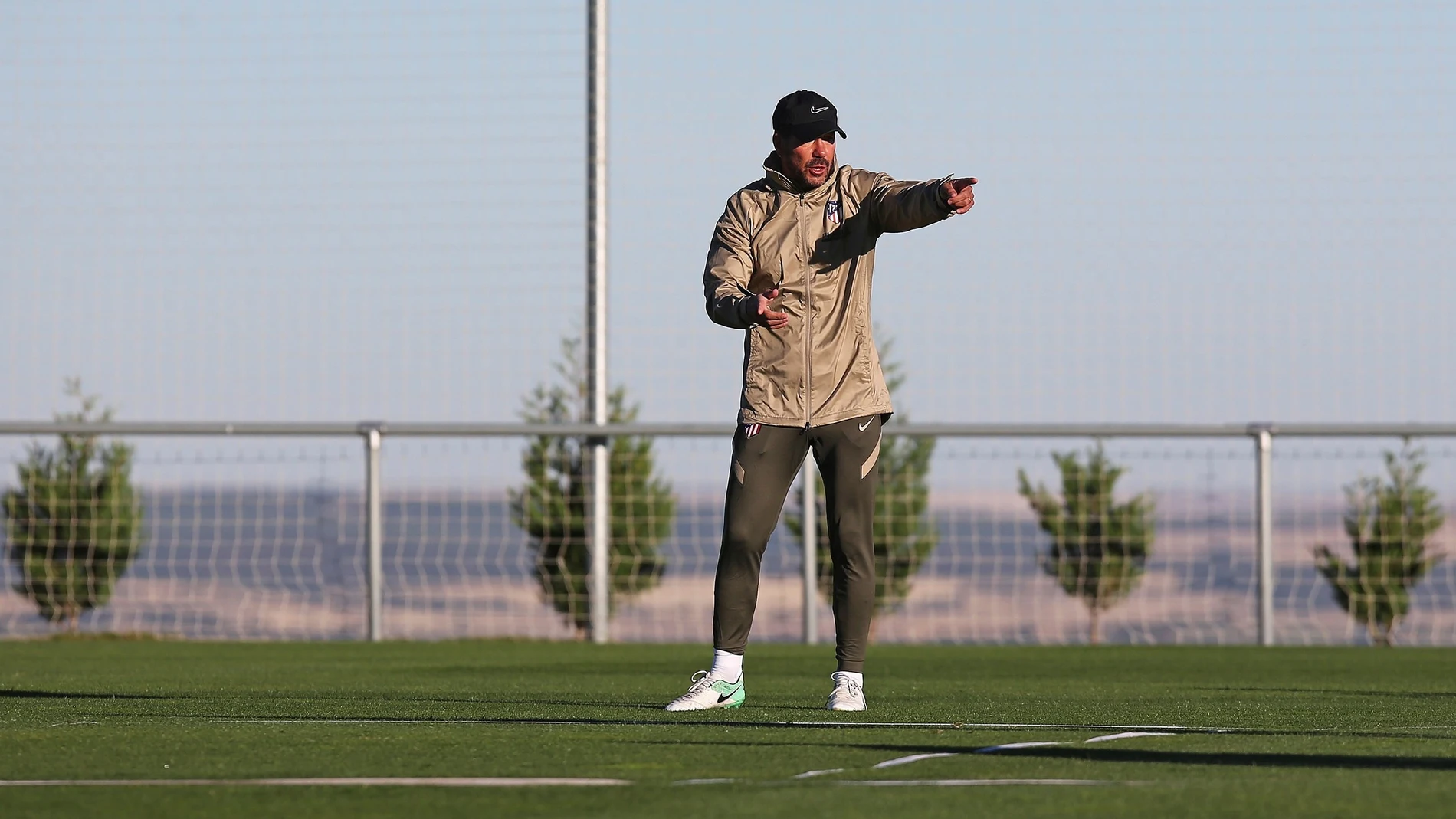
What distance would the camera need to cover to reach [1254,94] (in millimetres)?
11250

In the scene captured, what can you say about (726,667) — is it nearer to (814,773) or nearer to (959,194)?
(959,194)

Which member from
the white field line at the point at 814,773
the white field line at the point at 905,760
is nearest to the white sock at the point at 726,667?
the white field line at the point at 905,760

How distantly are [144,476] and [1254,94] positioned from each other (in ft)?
21.6

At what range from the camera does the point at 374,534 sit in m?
10.3

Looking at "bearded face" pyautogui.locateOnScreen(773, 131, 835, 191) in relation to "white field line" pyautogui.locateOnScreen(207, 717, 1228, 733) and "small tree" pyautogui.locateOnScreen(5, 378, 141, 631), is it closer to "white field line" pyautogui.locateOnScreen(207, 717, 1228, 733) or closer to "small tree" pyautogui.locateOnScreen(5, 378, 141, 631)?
"white field line" pyautogui.locateOnScreen(207, 717, 1228, 733)

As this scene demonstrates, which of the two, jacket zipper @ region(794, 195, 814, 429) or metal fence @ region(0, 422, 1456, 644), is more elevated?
jacket zipper @ region(794, 195, 814, 429)

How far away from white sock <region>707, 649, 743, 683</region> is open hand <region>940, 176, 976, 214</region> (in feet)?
4.02

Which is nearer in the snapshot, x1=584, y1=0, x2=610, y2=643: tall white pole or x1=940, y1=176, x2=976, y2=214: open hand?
x1=940, y1=176, x2=976, y2=214: open hand

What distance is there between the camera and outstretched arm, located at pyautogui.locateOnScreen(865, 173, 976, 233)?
518 cm

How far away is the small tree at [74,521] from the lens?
500 inches

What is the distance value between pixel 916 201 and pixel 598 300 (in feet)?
19.0

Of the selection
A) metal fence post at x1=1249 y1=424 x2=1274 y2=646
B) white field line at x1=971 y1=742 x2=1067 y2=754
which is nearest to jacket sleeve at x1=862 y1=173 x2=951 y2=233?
white field line at x1=971 y1=742 x2=1067 y2=754

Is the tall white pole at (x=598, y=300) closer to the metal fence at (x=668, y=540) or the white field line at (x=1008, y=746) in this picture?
the metal fence at (x=668, y=540)

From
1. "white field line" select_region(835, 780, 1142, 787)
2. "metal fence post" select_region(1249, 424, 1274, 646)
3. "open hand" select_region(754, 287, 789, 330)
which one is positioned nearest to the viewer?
"white field line" select_region(835, 780, 1142, 787)
